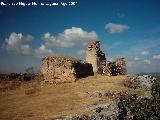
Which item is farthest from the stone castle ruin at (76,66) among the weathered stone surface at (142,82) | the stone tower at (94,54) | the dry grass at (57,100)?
the weathered stone surface at (142,82)

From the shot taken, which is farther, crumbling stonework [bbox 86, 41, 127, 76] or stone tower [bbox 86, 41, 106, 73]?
stone tower [bbox 86, 41, 106, 73]

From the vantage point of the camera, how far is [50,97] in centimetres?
3297

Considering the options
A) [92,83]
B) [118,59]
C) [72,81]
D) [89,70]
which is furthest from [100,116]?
[118,59]

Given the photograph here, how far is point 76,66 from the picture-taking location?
4466 centimetres

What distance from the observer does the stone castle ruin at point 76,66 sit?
43.5 metres

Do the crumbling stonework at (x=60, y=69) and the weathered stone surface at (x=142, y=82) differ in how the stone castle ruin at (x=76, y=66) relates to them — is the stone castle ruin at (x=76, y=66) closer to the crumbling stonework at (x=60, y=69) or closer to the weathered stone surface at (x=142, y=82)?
the crumbling stonework at (x=60, y=69)

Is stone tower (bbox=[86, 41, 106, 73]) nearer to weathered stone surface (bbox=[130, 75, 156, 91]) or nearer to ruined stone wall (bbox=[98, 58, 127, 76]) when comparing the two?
ruined stone wall (bbox=[98, 58, 127, 76])

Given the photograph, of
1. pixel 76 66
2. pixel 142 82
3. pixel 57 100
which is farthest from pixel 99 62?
pixel 57 100

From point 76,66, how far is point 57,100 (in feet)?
46.0

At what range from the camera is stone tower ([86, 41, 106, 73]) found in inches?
2094

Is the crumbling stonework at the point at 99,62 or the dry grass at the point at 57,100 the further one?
the crumbling stonework at the point at 99,62

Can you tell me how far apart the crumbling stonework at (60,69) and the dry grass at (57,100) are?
1940 mm

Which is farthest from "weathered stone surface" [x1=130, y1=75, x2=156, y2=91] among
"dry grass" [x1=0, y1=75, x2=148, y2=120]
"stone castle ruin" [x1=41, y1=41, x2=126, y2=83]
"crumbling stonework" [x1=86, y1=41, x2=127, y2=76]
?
"crumbling stonework" [x1=86, y1=41, x2=127, y2=76]

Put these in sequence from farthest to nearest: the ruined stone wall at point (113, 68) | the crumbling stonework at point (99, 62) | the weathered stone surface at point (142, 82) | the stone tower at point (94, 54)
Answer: the stone tower at point (94, 54), the crumbling stonework at point (99, 62), the ruined stone wall at point (113, 68), the weathered stone surface at point (142, 82)
